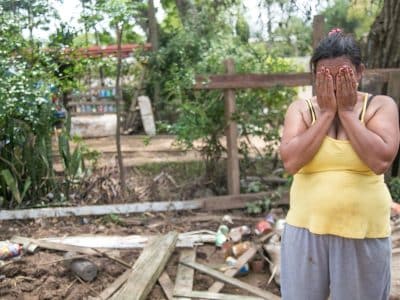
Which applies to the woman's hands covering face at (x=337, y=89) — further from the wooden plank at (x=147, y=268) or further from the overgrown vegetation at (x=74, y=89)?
the overgrown vegetation at (x=74, y=89)

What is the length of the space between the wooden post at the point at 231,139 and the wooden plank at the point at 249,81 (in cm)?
10

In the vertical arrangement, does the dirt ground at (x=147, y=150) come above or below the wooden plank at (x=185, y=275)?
above

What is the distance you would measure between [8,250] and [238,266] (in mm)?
2024

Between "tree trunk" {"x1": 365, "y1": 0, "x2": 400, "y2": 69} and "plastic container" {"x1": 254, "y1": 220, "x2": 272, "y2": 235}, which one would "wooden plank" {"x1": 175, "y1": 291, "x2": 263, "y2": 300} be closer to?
"plastic container" {"x1": 254, "y1": 220, "x2": 272, "y2": 235}

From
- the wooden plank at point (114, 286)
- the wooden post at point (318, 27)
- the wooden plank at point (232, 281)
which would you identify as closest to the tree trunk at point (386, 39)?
the wooden post at point (318, 27)

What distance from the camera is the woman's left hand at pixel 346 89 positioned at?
1874 millimetres

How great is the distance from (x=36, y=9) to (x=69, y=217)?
230cm

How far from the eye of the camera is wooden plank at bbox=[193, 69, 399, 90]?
5.29m

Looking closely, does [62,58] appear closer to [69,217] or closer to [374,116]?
[69,217]

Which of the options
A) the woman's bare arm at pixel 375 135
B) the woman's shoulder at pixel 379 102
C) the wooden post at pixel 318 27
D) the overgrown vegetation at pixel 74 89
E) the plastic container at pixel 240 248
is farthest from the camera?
the overgrown vegetation at pixel 74 89

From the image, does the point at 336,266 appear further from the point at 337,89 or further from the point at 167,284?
the point at 167,284

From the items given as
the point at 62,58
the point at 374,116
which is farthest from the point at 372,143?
the point at 62,58

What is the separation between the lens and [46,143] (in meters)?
5.54

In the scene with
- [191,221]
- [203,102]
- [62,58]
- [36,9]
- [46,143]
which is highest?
[36,9]
